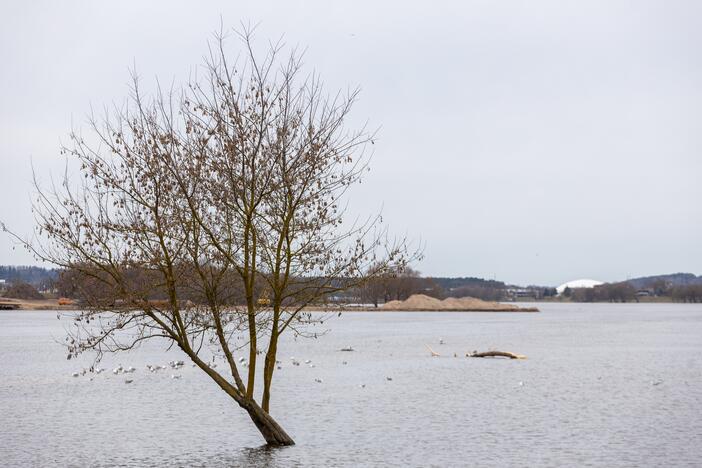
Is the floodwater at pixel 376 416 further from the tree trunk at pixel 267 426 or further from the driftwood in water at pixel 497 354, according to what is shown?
the driftwood in water at pixel 497 354

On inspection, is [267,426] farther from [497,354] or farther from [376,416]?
[497,354]

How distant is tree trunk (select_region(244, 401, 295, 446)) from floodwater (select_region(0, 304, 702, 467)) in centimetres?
46

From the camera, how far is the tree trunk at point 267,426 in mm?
23172

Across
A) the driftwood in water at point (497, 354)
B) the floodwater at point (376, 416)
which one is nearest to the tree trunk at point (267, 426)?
the floodwater at point (376, 416)

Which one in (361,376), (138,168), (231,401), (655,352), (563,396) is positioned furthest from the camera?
(655,352)

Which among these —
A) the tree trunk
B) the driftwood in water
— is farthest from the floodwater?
the driftwood in water

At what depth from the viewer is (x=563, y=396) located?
121 ft

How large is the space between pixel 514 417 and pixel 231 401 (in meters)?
10.7

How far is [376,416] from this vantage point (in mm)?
30531

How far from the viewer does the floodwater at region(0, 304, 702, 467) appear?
23.5 m

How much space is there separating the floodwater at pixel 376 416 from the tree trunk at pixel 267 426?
46 cm

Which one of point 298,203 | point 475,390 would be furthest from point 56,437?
point 475,390

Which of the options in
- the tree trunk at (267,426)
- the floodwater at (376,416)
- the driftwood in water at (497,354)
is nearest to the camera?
the tree trunk at (267,426)

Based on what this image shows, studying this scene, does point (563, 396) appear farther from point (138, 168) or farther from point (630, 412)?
point (138, 168)
